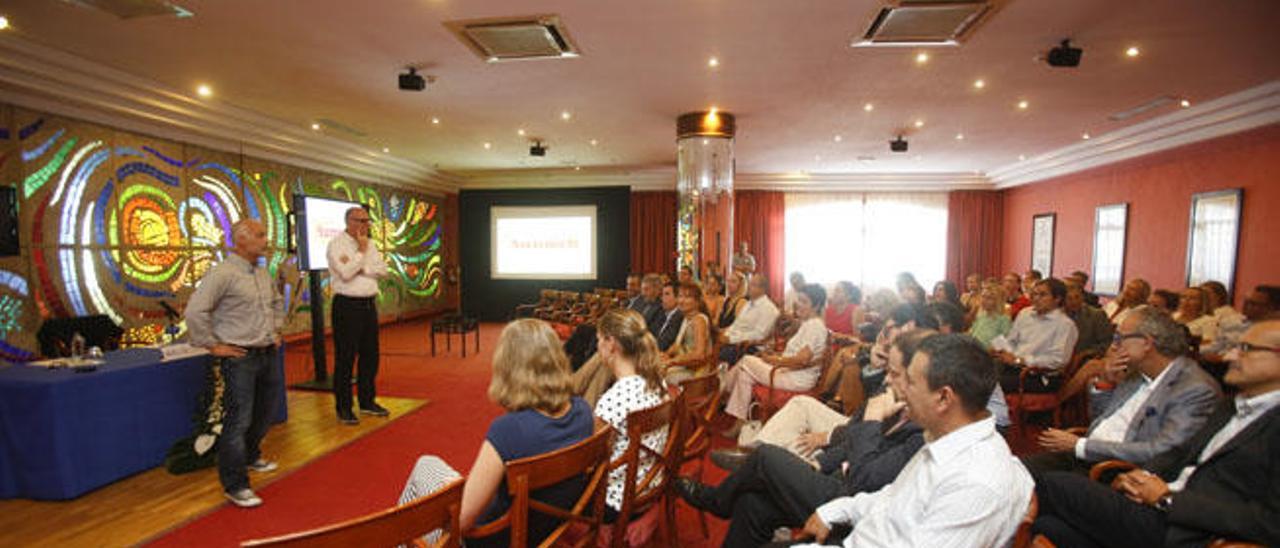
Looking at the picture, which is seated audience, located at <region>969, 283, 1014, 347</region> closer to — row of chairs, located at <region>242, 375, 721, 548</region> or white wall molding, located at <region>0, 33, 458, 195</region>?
row of chairs, located at <region>242, 375, 721, 548</region>

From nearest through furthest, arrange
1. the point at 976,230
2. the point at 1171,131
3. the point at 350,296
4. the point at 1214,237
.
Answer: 1. the point at 350,296
2. the point at 1214,237
3. the point at 1171,131
4. the point at 976,230

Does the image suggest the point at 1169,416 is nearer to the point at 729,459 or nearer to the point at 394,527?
the point at 729,459

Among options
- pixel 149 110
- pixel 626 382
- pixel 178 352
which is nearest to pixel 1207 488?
pixel 626 382

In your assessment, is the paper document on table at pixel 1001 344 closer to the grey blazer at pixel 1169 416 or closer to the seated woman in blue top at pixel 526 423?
the grey blazer at pixel 1169 416

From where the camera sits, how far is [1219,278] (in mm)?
6301

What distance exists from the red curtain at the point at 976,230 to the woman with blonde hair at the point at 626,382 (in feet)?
38.9

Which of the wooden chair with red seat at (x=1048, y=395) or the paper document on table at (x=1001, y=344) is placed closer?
the wooden chair with red seat at (x=1048, y=395)

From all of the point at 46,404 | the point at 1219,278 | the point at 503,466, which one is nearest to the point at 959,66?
the point at 1219,278

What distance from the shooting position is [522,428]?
1.67 m

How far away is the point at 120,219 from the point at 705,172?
6.20 meters

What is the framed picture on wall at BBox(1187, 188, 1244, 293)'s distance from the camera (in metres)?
6.12

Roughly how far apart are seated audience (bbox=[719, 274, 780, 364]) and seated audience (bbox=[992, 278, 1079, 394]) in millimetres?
1803

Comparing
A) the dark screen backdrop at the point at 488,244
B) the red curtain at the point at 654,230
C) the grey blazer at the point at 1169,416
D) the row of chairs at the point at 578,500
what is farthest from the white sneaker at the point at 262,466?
the red curtain at the point at 654,230

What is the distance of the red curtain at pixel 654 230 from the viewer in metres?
12.6
